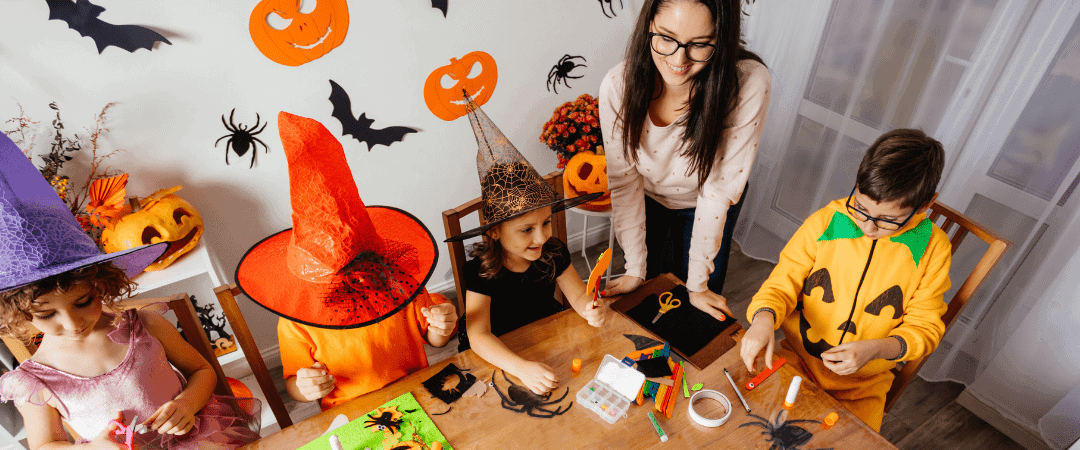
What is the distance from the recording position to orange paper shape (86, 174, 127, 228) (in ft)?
4.94

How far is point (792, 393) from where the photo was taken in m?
1.04

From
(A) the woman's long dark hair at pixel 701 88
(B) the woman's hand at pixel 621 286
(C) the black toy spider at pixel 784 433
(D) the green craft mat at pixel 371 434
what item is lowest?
(C) the black toy spider at pixel 784 433

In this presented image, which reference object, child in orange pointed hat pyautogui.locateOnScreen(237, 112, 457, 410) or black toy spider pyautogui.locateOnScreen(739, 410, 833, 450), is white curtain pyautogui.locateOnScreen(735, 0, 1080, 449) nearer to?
black toy spider pyautogui.locateOnScreen(739, 410, 833, 450)

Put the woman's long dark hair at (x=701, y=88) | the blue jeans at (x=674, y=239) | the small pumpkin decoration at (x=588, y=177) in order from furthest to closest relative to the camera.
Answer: the small pumpkin decoration at (x=588, y=177)
the blue jeans at (x=674, y=239)
the woman's long dark hair at (x=701, y=88)

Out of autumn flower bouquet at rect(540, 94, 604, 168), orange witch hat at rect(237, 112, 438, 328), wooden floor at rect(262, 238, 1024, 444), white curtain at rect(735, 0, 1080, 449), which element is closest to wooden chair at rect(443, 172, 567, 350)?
orange witch hat at rect(237, 112, 438, 328)

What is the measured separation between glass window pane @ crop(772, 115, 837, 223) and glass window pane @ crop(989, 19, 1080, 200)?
61 centimetres

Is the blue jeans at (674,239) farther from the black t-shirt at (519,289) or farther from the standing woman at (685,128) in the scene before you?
the black t-shirt at (519,289)

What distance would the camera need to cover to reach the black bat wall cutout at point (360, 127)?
6.02ft

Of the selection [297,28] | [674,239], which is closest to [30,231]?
[297,28]

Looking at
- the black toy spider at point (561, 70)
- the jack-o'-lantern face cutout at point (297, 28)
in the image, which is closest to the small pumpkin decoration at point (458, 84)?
the black toy spider at point (561, 70)

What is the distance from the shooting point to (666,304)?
4.43 feet

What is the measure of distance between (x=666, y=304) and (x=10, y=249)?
1304 mm

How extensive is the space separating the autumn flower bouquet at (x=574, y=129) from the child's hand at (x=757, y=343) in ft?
3.64

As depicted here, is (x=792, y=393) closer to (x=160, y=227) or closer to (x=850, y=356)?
(x=850, y=356)
